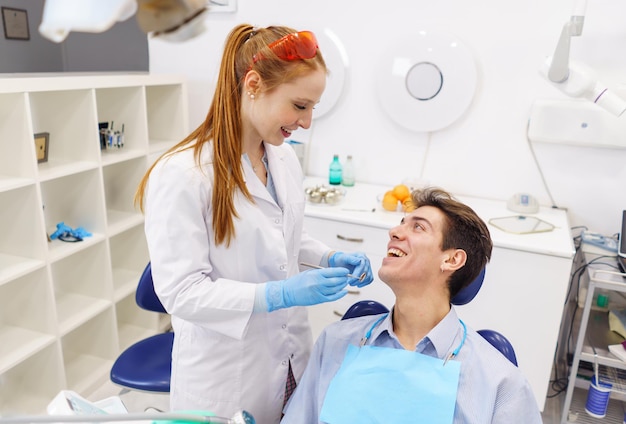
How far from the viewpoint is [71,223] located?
2.28 m

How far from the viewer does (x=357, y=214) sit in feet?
6.99

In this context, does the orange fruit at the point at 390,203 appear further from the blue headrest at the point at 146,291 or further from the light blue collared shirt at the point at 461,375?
the blue headrest at the point at 146,291

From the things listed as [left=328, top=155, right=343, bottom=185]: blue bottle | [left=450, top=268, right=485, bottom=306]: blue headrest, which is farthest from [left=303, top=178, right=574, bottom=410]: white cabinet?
[left=450, top=268, right=485, bottom=306]: blue headrest

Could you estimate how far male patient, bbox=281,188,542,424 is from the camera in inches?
44.7

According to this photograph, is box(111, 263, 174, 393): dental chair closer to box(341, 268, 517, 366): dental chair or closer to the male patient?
the male patient

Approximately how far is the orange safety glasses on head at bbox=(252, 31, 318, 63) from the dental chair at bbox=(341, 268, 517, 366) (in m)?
0.72

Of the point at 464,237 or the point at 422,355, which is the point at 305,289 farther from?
the point at 464,237

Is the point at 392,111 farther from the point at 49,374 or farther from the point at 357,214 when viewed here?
the point at 49,374

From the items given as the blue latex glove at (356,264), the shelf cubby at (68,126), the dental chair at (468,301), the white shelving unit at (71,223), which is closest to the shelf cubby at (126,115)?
the white shelving unit at (71,223)

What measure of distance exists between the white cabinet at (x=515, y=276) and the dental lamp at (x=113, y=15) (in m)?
1.63

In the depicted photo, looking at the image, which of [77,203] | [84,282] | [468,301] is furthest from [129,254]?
[468,301]

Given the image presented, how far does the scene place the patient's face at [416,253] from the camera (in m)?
1.28

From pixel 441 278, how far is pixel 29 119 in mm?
1483

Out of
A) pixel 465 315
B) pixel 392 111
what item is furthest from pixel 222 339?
pixel 392 111
